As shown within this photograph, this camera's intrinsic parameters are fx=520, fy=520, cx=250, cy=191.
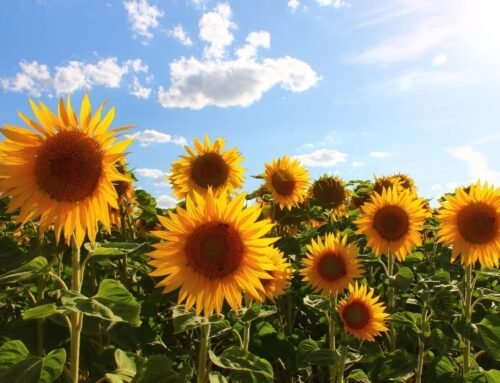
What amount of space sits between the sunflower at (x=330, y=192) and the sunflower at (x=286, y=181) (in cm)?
23

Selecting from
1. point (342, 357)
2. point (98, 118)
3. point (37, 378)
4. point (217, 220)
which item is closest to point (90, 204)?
point (98, 118)

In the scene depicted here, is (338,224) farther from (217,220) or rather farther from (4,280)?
(4,280)

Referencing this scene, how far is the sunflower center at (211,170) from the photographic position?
590 cm

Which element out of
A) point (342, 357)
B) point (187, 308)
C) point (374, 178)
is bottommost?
point (342, 357)

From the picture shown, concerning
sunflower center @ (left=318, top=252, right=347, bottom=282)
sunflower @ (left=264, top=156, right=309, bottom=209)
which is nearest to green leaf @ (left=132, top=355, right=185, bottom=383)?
sunflower center @ (left=318, top=252, right=347, bottom=282)

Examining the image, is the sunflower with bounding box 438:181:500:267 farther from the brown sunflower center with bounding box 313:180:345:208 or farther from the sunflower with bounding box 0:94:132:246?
the sunflower with bounding box 0:94:132:246

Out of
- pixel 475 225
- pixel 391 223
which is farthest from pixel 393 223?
pixel 475 225

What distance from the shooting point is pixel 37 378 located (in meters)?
2.62

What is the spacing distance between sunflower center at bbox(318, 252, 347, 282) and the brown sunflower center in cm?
237

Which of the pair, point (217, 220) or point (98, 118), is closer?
point (98, 118)

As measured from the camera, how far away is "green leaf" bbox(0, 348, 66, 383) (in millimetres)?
2635

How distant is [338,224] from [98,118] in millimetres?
6026

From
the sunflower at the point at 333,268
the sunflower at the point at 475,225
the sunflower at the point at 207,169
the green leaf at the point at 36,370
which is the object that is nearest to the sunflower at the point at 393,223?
the sunflower at the point at 475,225

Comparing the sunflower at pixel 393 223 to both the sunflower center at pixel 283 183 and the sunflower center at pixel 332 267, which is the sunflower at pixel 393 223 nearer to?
the sunflower center at pixel 332 267
